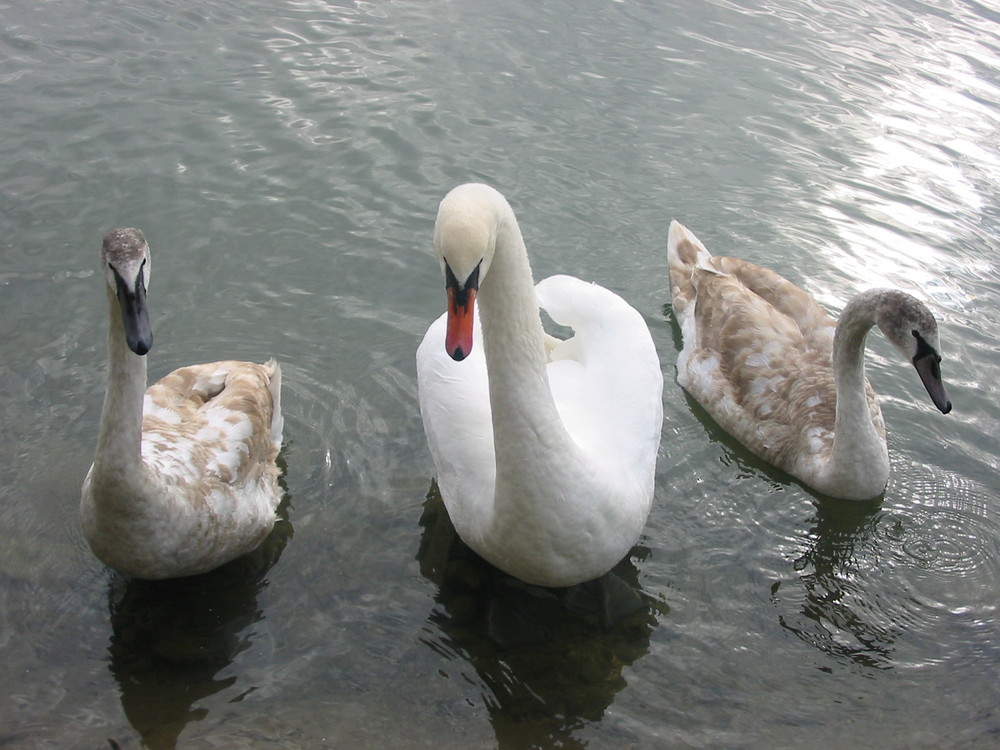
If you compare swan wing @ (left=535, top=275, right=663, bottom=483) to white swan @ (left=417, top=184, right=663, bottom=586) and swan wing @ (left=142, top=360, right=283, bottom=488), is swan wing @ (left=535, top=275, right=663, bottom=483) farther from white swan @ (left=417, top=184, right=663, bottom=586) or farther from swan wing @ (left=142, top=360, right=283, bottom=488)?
swan wing @ (left=142, top=360, right=283, bottom=488)

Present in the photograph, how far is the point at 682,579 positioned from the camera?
18.5ft

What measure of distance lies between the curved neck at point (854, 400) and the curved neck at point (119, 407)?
13.3 ft

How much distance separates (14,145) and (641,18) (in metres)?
7.65

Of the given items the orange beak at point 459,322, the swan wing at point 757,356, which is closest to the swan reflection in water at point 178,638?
the orange beak at point 459,322

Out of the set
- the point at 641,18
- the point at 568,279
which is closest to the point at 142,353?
the point at 568,279

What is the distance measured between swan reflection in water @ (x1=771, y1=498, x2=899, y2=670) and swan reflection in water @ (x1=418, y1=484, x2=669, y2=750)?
30.9 inches

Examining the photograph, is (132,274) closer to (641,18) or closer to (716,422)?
(716,422)

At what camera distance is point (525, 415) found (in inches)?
180

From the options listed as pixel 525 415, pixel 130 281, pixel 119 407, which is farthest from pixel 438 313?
pixel 130 281

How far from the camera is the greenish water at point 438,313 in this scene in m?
4.87

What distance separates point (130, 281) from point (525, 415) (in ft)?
5.64

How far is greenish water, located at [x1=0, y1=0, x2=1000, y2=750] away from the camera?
487 centimetres

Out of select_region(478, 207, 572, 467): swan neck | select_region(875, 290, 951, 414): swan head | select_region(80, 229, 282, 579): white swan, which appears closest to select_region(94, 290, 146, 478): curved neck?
select_region(80, 229, 282, 579): white swan

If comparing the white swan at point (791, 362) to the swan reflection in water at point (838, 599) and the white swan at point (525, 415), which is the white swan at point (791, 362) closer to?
the swan reflection in water at point (838, 599)
